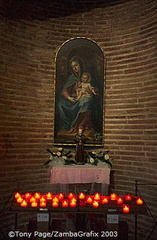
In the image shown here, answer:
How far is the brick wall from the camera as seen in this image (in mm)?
5094

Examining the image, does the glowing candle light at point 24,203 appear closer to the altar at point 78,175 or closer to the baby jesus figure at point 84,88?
the altar at point 78,175

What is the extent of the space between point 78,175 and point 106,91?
213 cm

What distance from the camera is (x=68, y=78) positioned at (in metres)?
5.81

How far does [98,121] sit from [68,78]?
1.27 meters

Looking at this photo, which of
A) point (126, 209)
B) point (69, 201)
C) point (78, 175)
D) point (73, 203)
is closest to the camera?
point (126, 209)

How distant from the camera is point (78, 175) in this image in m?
4.77

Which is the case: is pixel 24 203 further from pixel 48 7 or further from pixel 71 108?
pixel 48 7

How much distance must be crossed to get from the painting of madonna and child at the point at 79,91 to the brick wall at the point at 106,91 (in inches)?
6.5

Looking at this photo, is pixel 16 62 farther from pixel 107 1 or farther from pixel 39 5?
pixel 107 1

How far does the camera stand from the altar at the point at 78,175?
474 centimetres

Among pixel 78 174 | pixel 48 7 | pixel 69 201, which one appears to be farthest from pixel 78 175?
pixel 48 7

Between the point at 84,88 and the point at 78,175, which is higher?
the point at 84,88

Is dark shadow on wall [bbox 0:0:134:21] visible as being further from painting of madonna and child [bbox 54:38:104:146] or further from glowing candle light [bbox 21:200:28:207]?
glowing candle light [bbox 21:200:28:207]

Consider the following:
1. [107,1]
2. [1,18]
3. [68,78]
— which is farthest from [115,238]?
[107,1]
